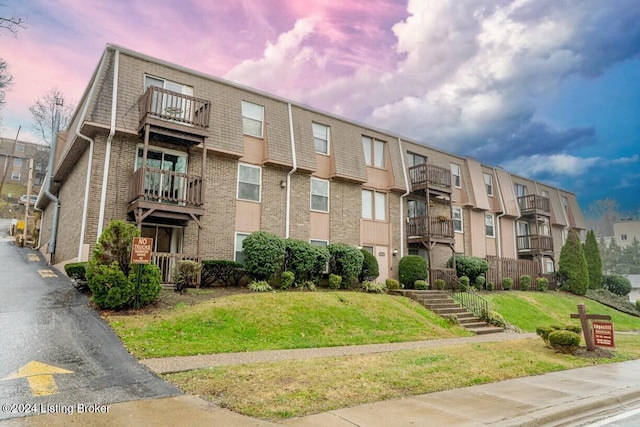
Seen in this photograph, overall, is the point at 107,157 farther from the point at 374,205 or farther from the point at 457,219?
the point at 457,219

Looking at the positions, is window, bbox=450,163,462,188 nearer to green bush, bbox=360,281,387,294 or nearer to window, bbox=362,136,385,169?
window, bbox=362,136,385,169

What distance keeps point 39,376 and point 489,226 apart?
26737mm

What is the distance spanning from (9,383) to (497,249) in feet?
89.7

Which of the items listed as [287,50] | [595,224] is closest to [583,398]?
[287,50]

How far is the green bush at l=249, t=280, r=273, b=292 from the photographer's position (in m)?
14.2

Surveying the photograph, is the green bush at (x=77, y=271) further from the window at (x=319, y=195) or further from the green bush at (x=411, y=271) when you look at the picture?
the green bush at (x=411, y=271)

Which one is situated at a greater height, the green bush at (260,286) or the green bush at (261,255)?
the green bush at (261,255)

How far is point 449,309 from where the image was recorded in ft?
52.7

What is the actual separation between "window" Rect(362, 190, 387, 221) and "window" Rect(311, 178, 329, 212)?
8.09 feet

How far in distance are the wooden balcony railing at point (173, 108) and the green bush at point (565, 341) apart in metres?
13.1

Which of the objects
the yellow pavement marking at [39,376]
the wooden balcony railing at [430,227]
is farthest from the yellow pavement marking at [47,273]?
the wooden balcony railing at [430,227]

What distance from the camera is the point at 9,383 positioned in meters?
5.57

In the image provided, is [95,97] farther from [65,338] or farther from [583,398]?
[583,398]

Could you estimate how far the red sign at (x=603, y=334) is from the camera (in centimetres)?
1075
